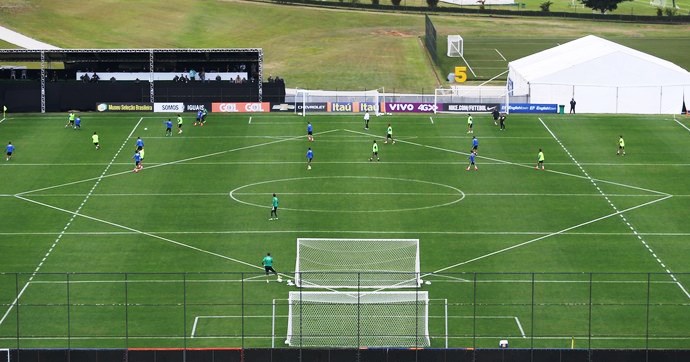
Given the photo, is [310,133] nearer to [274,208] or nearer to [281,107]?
[281,107]

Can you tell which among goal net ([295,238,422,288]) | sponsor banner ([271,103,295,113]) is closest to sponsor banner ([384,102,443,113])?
sponsor banner ([271,103,295,113])

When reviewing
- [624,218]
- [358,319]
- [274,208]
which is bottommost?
[358,319]

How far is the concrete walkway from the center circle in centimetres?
6583

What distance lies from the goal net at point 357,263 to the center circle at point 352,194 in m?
10.3

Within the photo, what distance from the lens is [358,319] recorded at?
67562 millimetres

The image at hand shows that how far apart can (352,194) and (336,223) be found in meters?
7.00

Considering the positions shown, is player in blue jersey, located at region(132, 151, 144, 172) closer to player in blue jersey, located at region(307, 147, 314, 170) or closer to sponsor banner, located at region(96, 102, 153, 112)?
player in blue jersey, located at region(307, 147, 314, 170)

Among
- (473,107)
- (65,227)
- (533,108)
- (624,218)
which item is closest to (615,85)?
(533,108)

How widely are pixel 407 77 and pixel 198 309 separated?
263 ft

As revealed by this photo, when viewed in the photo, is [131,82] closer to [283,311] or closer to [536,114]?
[536,114]

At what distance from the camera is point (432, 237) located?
85938 millimetres

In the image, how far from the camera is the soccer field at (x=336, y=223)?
236 ft

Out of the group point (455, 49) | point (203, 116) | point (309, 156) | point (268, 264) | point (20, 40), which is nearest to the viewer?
point (268, 264)

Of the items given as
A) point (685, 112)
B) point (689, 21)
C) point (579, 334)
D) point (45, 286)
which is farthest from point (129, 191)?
point (689, 21)
